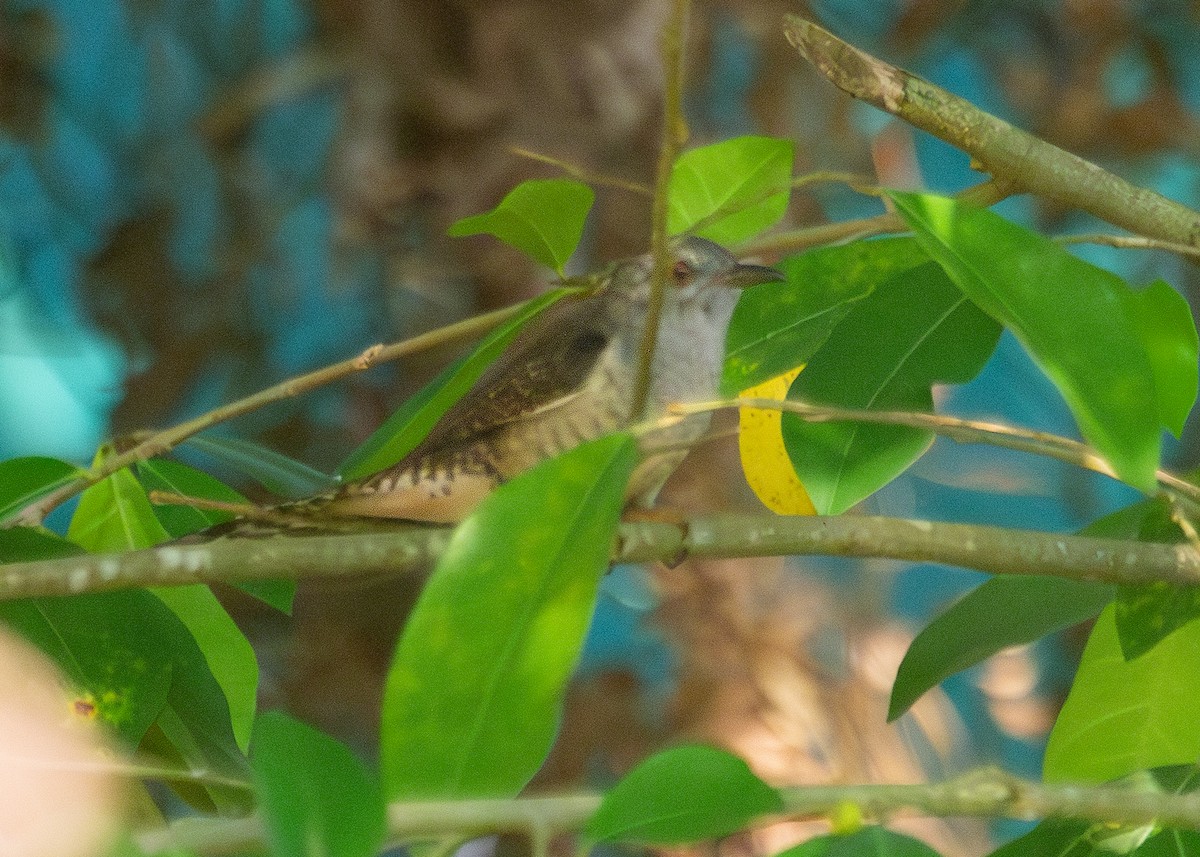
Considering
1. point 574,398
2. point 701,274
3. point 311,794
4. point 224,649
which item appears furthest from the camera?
point 701,274

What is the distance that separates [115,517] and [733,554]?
536 millimetres

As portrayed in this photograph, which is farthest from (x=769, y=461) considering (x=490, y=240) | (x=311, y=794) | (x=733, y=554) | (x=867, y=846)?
(x=490, y=240)

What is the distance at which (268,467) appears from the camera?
1144mm

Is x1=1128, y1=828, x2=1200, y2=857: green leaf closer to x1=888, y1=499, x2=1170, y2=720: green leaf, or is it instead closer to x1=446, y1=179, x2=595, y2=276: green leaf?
x1=888, y1=499, x2=1170, y2=720: green leaf

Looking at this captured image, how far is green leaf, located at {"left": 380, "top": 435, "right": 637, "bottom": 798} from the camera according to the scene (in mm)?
559

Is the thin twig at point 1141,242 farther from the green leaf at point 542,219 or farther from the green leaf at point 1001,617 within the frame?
the green leaf at point 542,219

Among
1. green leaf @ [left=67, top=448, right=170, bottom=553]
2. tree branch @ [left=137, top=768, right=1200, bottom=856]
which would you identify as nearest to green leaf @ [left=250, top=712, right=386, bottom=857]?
tree branch @ [left=137, top=768, right=1200, bottom=856]

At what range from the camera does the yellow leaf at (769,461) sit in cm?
104

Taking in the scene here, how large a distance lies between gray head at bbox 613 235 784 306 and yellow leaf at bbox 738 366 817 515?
0.32 meters

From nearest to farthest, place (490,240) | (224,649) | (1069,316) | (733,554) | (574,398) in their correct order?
1. (1069,316)
2. (733,554)
3. (224,649)
4. (574,398)
5. (490,240)

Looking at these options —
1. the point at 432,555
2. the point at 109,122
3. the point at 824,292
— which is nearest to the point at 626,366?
the point at 824,292

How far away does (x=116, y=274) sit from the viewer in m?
2.80

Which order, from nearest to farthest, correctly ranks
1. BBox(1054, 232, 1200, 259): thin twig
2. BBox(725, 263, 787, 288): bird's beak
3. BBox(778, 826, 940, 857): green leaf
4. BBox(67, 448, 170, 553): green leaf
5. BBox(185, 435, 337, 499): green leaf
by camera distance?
BBox(778, 826, 940, 857): green leaf
BBox(1054, 232, 1200, 259): thin twig
BBox(67, 448, 170, 553): green leaf
BBox(185, 435, 337, 499): green leaf
BBox(725, 263, 787, 288): bird's beak

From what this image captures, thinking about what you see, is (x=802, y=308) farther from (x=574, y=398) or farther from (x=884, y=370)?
(x=574, y=398)
